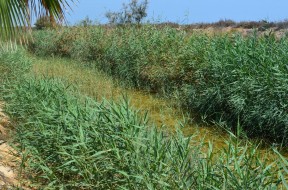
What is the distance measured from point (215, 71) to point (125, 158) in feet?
15.6

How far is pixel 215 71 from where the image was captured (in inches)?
301

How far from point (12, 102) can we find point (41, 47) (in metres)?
14.0

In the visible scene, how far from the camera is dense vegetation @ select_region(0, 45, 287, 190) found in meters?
2.82

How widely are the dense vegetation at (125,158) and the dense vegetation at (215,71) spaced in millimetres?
2719

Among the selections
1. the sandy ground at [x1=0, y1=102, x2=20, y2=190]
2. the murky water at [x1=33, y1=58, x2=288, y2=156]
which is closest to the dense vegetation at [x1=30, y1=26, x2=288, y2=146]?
the murky water at [x1=33, y1=58, x2=288, y2=156]

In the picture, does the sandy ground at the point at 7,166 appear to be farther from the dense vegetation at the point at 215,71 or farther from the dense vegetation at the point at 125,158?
the dense vegetation at the point at 215,71

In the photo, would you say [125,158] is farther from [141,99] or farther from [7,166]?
[141,99]

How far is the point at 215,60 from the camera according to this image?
7734 millimetres

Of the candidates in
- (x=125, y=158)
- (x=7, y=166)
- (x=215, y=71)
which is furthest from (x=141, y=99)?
(x=125, y=158)

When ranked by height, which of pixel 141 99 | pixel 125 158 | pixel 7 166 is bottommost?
pixel 141 99

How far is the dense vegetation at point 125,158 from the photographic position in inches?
111

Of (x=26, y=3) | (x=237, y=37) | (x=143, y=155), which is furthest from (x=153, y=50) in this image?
(x=143, y=155)

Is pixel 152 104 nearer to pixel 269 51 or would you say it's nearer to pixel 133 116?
pixel 269 51

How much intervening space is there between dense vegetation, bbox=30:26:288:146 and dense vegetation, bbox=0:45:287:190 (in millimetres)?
2719
